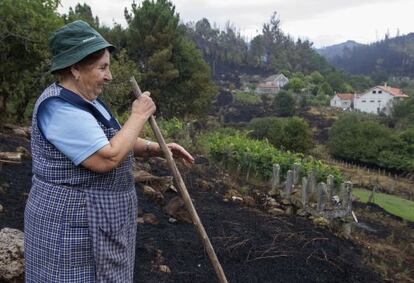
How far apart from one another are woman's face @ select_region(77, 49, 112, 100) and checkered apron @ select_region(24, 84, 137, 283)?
0.25 ft

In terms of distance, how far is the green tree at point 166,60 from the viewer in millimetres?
20516

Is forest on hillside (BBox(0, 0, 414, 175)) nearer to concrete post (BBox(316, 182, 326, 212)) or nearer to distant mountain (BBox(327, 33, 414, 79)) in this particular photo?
concrete post (BBox(316, 182, 326, 212))

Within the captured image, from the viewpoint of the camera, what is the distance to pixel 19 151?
5.71 metres

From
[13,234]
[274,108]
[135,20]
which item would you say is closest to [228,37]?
[274,108]

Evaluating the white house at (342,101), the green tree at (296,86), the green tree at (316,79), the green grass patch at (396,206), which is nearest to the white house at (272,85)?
the green tree at (316,79)

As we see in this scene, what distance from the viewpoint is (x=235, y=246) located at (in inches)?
174

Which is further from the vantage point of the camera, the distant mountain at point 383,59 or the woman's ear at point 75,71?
the distant mountain at point 383,59

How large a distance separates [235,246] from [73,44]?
10.3 ft

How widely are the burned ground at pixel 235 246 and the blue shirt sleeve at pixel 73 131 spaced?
212cm

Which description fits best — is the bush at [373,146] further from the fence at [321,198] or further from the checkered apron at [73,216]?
the checkered apron at [73,216]

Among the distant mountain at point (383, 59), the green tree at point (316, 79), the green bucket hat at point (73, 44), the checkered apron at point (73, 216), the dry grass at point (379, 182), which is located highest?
the distant mountain at point (383, 59)

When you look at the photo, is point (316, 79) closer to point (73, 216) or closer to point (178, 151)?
point (178, 151)

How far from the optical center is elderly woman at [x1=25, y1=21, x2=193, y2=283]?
1567mm

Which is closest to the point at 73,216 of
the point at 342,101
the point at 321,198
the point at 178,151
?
the point at 178,151
